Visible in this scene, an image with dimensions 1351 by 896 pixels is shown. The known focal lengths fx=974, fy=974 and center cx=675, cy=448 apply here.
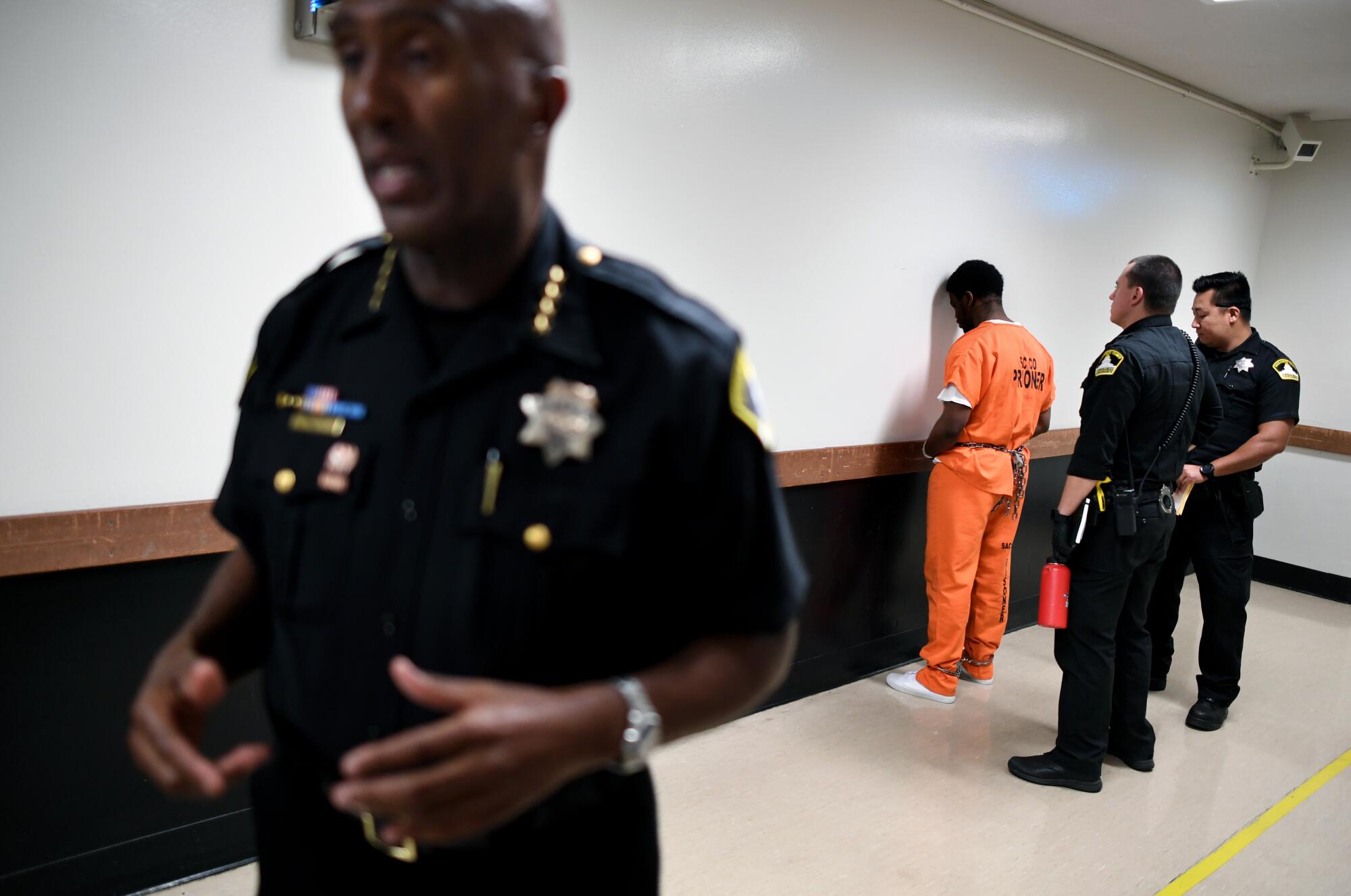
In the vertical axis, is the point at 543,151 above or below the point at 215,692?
Result: above

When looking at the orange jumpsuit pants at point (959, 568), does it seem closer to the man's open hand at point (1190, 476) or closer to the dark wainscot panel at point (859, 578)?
the dark wainscot panel at point (859, 578)

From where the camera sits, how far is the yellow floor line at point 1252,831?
286 cm

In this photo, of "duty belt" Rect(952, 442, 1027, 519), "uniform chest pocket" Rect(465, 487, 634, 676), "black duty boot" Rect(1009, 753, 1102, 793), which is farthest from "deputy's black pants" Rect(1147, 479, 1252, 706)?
"uniform chest pocket" Rect(465, 487, 634, 676)

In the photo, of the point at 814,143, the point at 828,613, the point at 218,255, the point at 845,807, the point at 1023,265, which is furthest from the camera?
the point at 1023,265

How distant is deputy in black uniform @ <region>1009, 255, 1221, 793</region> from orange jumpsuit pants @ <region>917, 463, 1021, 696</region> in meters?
0.64

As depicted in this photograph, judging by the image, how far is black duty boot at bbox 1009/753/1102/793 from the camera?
11.2ft

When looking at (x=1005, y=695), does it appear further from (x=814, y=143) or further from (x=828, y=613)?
(x=814, y=143)

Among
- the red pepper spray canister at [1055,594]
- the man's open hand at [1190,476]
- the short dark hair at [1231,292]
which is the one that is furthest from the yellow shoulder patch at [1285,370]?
the red pepper spray canister at [1055,594]

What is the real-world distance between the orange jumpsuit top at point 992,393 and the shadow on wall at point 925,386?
223 millimetres

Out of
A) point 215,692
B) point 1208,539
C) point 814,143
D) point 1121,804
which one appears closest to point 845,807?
point 1121,804

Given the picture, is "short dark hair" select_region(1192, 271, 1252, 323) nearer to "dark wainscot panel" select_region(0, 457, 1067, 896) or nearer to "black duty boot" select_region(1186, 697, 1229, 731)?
"black duty boot" select_region(1186, 697, 1229, 731)

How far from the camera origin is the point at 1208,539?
414 centimetres

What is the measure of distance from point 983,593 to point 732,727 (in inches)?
52.4

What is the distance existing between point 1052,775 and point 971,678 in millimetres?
1034
